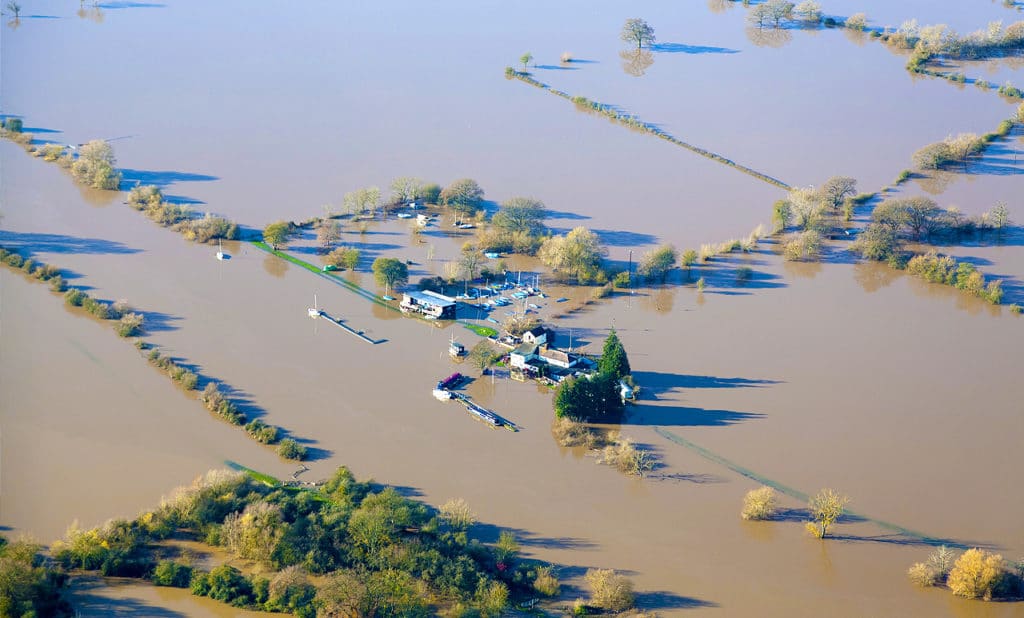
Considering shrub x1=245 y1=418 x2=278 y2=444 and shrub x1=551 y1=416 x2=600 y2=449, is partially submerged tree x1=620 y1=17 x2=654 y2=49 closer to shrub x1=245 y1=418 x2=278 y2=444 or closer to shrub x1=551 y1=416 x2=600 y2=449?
shrub x1=551 y1=416 x2=600 y2=449

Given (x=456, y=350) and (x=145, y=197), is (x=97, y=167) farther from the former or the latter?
(x=456, y=350)

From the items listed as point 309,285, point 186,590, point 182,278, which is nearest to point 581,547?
point 186,590

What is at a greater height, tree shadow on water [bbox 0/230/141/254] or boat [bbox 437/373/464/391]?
tree shadow on water [bbox 0/230/141/254]

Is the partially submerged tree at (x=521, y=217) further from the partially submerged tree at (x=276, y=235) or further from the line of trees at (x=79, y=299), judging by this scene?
the line of trees at (x=79, y=299)

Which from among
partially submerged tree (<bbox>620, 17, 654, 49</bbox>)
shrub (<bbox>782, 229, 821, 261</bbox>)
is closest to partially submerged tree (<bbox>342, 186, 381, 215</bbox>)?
shrub (<bbox>782, 229, 821, 261</bbox>)

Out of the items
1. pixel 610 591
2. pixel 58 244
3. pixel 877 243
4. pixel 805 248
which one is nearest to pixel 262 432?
pixel 610 591

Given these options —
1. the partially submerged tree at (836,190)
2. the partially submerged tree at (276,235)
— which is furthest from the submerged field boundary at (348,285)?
the partially submerged tree at (836,190)
